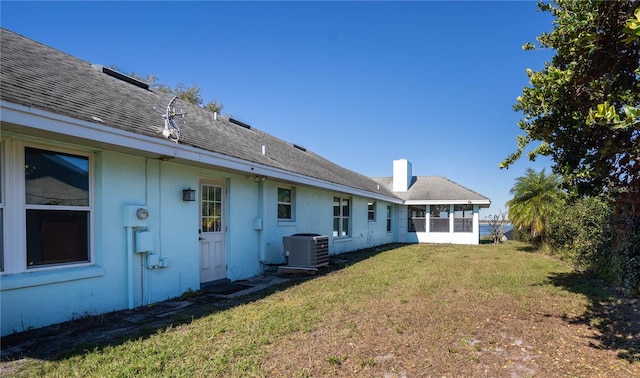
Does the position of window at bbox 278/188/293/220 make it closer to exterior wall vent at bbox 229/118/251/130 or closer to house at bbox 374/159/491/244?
exterior wall vent at bbox 229/118/251/130

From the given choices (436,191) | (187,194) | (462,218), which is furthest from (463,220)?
(187,194)

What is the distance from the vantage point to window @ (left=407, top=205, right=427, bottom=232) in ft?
73.0

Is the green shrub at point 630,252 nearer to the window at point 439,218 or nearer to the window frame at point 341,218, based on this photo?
the window frame at point 341,218

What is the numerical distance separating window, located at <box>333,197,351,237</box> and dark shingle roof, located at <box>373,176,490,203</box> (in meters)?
7.15

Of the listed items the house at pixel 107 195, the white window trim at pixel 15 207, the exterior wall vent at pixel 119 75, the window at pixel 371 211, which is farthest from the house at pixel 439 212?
the white window trim at pixel 15 207

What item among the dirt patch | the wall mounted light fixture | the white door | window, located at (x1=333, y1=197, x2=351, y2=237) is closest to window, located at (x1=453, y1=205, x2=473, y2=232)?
window, located at (x1=333, y1=197, x2=351, y2=237)

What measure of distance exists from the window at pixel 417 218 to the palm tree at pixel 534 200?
16.6 ft

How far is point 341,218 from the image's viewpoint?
15.6 metres

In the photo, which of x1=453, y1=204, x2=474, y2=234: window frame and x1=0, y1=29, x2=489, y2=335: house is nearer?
x1=0, y1=29, x2=489, y2=335: house

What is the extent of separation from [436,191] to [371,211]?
5500mm

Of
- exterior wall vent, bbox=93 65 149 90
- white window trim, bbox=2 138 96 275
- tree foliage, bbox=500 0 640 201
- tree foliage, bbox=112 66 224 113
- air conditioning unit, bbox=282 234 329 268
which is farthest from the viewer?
tree foliage, bbox=112 66 224 113

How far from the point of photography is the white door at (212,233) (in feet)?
25.8

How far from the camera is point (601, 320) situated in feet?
18.3

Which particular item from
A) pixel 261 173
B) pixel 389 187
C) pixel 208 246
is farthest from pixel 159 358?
pixel 389 187
